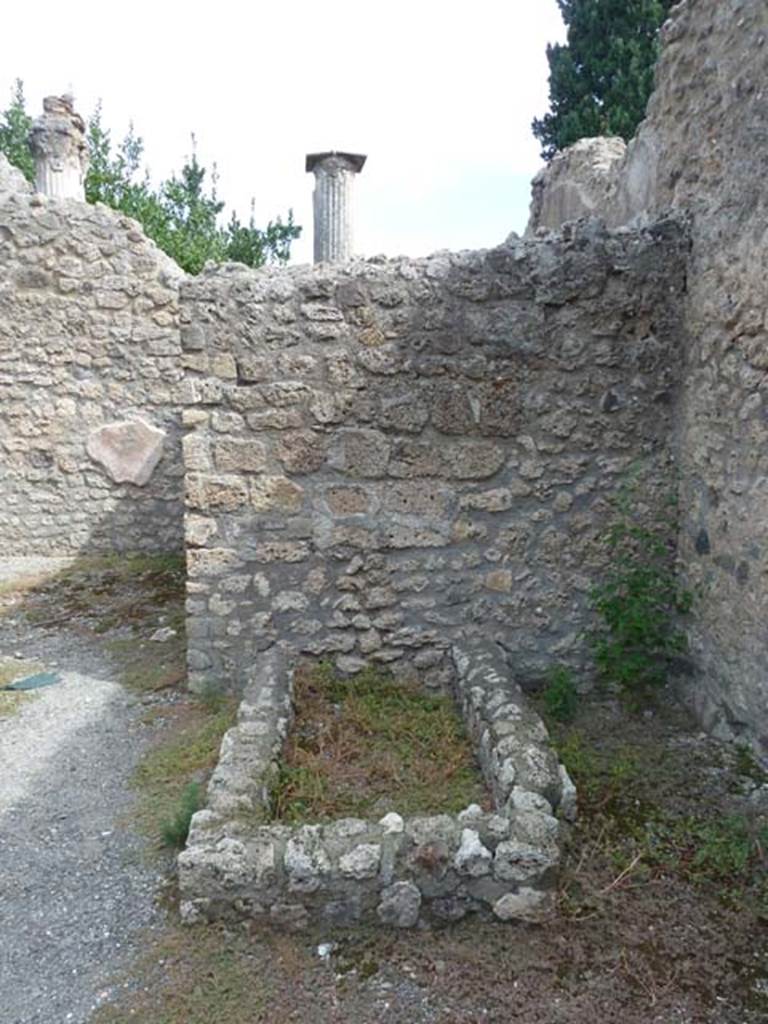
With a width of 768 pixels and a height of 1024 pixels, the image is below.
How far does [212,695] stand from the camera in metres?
3.78

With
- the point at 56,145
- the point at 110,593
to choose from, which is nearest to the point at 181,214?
the point at 56,145

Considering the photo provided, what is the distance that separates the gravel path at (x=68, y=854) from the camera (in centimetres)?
210

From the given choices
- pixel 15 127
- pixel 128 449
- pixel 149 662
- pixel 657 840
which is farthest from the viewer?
pixel 15 127

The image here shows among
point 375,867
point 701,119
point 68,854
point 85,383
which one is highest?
point 701,119

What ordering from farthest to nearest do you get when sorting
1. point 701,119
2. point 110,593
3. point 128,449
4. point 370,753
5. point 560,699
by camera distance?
point 128,449 < point 110,593 < point 560,699 < point 701,119 < point 370,753

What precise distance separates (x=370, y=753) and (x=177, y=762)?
0.81 meters

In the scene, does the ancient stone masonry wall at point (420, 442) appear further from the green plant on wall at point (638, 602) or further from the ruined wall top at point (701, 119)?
the ruined wall top at point (701, 119)

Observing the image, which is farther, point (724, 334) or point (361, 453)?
point (361, 453)

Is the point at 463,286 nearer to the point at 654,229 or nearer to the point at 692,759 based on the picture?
the point at 654,229

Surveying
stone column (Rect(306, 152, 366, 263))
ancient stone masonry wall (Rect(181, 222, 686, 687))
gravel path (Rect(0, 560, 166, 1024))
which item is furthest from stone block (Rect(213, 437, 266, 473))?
stone column (Rect(306, 152, 366, 263))

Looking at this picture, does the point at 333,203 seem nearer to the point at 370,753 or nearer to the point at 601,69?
the point at 370,753

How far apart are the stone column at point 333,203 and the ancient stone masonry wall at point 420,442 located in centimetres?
596

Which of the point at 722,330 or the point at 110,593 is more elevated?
the point at 722,330

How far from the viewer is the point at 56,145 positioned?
30.3ft
